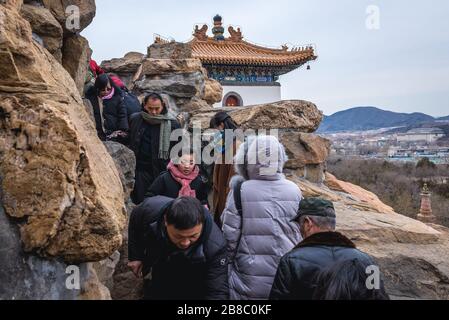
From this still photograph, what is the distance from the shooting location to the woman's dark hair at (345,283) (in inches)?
71.4

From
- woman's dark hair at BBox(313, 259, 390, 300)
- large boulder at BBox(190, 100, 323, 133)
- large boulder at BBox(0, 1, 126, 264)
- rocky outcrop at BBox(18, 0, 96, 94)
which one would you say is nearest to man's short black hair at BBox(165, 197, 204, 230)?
large boulder at BBox(0, 1, 126, 264)

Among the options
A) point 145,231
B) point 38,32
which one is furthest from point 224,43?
point 145,231

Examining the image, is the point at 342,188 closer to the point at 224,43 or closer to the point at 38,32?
the point at 38,32

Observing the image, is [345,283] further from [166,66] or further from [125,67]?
[125,67]

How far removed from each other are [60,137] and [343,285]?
145cm

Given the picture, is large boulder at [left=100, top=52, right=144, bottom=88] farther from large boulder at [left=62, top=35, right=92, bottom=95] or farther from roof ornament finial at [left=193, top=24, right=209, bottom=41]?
roof ornament finial at [left=193, top=24, right=209, bottom=41]

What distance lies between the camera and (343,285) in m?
1.83

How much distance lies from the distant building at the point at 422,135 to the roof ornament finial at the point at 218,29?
62324 mm

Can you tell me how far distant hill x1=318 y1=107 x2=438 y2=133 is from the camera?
105312 mm

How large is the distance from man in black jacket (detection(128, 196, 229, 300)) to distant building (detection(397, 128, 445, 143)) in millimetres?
77981

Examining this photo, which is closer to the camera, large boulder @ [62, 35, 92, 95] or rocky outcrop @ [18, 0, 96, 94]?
rocky outcrop @ [18, 0, 96, 94]

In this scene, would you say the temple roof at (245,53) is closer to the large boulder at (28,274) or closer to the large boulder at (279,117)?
the large boulder at (279,117)

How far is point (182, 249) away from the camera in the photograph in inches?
91.2

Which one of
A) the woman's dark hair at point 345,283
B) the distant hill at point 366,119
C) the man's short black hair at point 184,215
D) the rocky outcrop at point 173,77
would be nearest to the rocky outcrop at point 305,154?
the rocky outcrop at point 173,77
